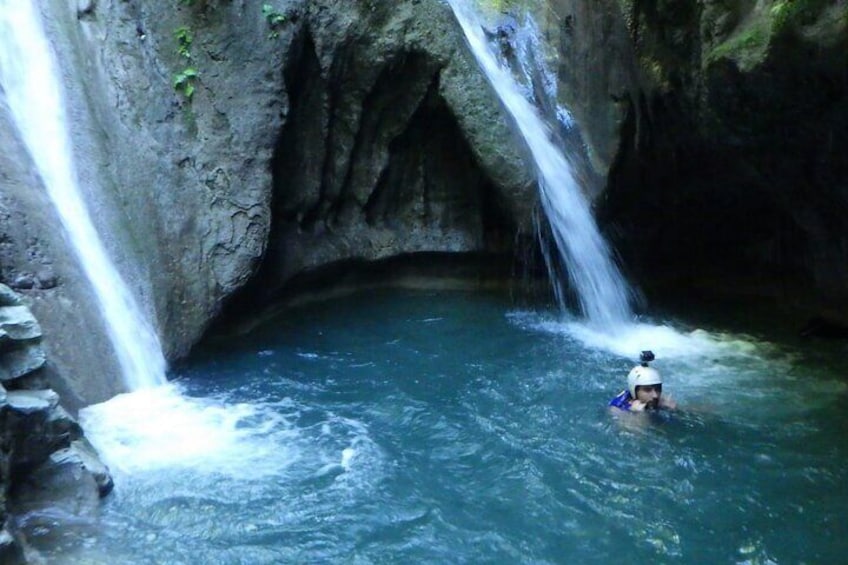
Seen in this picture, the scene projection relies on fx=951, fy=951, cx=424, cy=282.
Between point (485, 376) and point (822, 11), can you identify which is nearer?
point (822, 11)

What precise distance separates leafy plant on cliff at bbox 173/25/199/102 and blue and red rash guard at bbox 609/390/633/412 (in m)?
5.69

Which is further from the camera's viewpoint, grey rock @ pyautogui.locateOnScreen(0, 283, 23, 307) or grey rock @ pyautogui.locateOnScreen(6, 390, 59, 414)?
grey rock @ pyautogui.locateOnScreen(0, 283, 23, 307)

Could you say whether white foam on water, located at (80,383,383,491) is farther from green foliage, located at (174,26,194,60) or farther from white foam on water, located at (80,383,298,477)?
green foliage, located at (174,26,194,60)

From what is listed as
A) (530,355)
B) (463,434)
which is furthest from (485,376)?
(463,434)

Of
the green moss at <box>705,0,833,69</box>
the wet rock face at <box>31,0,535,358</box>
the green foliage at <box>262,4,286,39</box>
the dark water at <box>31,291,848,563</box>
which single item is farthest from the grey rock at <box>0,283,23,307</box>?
the green moss at <box>705,0,833,69</box>

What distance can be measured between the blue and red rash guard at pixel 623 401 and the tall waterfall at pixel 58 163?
424 centimetres

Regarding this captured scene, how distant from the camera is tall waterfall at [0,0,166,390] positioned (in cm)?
891

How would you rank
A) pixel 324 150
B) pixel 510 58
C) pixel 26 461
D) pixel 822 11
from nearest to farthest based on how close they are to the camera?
pixel 26 461, pixel 822 11, pixel 324 150, pixel 510 58

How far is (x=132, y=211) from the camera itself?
9.66m

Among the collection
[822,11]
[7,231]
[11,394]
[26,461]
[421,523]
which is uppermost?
[822,11]

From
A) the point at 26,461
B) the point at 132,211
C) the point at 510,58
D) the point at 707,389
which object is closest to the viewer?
the point at 26,461

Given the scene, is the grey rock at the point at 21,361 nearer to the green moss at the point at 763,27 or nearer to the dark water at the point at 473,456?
the dark water at the point at 473,456

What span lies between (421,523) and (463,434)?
161 cm

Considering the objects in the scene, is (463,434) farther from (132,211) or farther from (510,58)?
(510,58)
